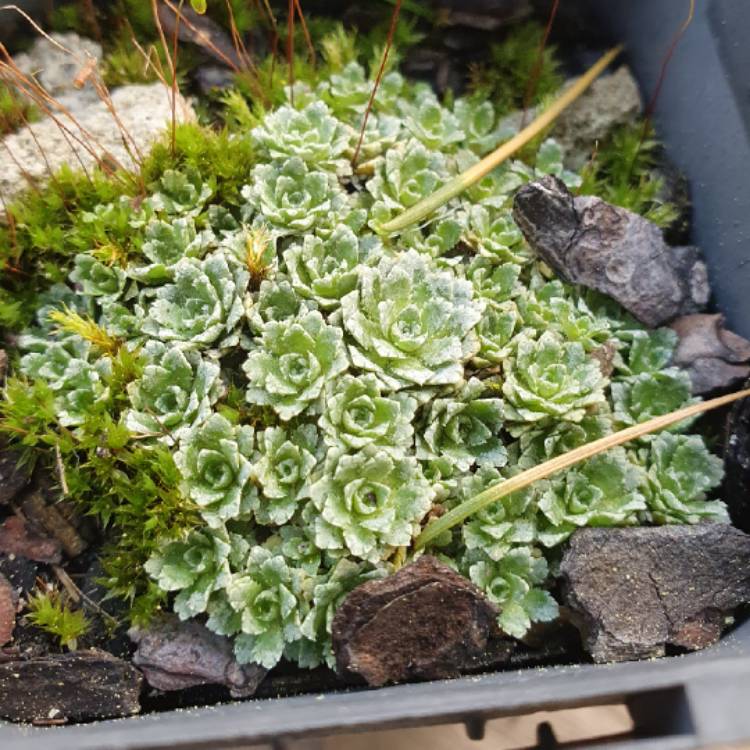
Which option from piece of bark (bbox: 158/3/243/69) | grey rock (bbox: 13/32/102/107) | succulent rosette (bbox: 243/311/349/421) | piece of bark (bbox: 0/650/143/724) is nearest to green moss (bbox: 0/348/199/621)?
piece of bark (bbox: 0/650/143/724)

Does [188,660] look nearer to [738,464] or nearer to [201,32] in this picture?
[738,464]

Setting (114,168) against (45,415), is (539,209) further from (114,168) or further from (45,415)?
(45,415)

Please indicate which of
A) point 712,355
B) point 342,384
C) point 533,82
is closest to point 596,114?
point 533,82

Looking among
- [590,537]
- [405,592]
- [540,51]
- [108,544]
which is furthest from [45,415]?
[540,51]

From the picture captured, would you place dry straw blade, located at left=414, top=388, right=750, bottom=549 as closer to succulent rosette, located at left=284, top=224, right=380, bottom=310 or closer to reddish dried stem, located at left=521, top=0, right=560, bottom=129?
succulent rosette, located at left=284, top=224, right=380, bottom=310

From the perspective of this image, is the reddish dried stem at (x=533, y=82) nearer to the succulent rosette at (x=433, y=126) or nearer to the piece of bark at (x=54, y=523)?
the succulent rosette at (x=433, y=126)
